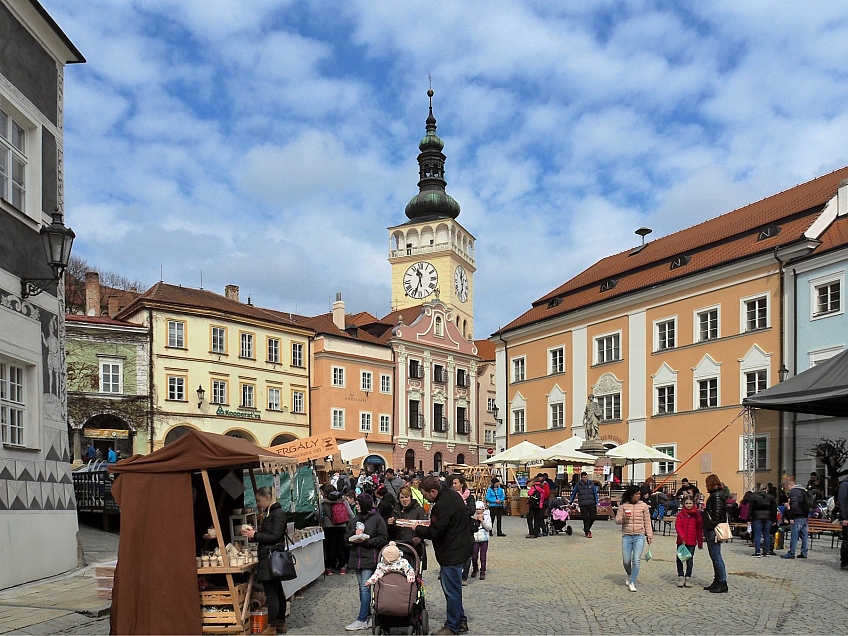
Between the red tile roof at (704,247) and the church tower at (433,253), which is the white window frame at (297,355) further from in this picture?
the church tower at (433,253)

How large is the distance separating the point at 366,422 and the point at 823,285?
3445 centimetres

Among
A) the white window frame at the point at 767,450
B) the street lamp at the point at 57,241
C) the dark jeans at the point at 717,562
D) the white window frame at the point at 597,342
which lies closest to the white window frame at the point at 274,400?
the white window frame at the point at 597,342

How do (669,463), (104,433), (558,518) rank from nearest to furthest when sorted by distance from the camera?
1. (558,518)
2. (669,463)
3. (104,433)

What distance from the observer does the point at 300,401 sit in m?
53.2

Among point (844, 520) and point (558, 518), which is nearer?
point (844, 520)

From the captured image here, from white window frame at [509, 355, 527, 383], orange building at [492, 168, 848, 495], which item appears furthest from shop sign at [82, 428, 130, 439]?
white window frame at [509, 355, 527, 383]

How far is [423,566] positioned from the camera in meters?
10.4

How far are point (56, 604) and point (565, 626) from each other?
21.5 ft

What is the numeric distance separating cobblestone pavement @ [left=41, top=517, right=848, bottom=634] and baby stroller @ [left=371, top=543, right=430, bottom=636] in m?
0.53

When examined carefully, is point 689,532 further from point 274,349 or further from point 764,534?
point 274,349

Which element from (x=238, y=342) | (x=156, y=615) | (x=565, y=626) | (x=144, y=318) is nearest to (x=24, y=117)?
(x=156, y=615)

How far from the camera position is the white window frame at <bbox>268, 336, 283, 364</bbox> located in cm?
5138

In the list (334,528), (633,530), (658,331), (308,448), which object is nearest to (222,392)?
(658,331)

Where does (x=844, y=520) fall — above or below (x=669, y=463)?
above
